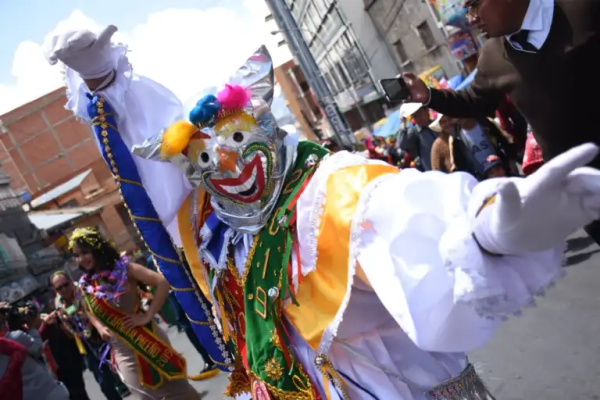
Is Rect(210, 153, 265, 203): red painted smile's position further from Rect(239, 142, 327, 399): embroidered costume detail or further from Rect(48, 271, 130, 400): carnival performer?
Rect(48, 271, 130, 400): carnival performer

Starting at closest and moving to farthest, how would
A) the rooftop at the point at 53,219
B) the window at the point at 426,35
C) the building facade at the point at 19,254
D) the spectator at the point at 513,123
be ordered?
the spectator at the point at 513,123 → the building facade at the point at 19,254 → the rooftop at the point at 53,219 → the window at the point at 426,35

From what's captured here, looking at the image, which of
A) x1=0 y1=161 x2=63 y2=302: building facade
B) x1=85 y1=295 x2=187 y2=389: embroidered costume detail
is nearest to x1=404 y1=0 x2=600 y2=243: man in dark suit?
x1=85 y1=295 x2=187 y2=389: embroidered costume detail

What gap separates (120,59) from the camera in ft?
7.81

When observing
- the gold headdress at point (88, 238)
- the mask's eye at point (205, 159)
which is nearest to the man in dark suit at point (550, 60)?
the mask's eye at point (205, 159)

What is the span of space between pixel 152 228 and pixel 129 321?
1379mm

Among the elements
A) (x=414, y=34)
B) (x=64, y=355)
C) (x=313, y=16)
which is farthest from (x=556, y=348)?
(x=313, y=16)

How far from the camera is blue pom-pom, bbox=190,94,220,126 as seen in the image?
1907 mm

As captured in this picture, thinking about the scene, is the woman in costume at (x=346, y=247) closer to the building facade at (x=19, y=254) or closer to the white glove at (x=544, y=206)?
the white glove at (x=544, y=206)

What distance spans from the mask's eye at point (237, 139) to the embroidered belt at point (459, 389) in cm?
108

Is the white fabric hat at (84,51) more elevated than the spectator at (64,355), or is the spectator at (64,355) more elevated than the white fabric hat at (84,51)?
the white fabric hat at (84,51)

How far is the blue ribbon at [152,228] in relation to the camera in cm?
234

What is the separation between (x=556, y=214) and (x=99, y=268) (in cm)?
316

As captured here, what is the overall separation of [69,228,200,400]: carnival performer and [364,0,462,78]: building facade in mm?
14595

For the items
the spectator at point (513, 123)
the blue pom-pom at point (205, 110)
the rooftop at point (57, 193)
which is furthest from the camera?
the rooftop at point (57, 193)
